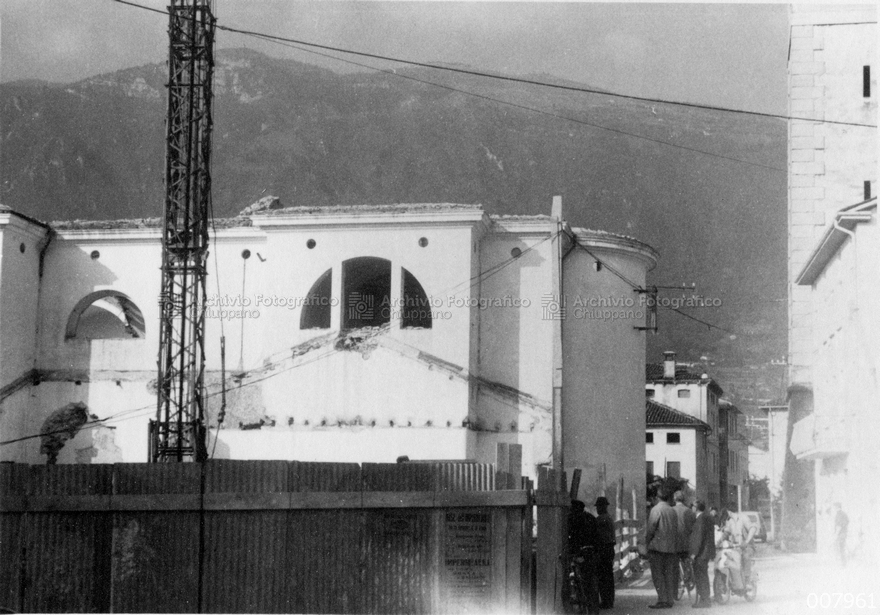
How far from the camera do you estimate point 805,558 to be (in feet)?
99.0

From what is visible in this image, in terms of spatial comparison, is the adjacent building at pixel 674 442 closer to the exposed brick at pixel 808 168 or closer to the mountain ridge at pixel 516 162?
the exposed brick at pixel 808 168

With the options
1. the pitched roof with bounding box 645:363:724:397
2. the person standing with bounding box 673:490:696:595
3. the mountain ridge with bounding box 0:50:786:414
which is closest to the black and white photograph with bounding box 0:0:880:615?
the person standing with bounding box 673:490:696:595

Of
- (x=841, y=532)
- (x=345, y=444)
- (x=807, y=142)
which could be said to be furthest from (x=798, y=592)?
(x=807, y=142)

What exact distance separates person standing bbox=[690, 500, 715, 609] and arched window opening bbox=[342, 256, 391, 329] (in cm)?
1847

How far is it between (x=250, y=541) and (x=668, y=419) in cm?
5387

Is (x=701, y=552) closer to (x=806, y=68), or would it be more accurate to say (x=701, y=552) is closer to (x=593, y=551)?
(x=593, y=551)

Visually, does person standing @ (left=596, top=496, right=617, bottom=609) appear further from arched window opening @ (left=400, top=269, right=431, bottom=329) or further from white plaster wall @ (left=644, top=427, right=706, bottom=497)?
white plaster wall @ (left=644, top=427, right=706, bottom=497)

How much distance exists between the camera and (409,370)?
103ft

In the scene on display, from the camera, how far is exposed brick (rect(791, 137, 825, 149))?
34219 mm

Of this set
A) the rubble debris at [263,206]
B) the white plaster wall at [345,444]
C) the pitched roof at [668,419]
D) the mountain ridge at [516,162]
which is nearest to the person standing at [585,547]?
the white plaster wall at [345,444]

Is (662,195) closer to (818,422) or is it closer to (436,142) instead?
(436,142)

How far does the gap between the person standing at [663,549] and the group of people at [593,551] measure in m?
0.61

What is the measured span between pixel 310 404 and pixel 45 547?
62.0 ft

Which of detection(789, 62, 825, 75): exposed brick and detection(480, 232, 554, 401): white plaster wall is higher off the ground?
detection(789, 62, 825, 75): exposed brick
